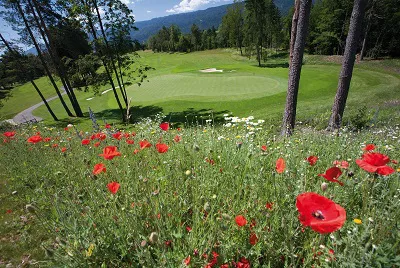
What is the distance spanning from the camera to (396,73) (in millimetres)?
19656

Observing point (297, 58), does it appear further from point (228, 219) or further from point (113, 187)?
point (113, 187)

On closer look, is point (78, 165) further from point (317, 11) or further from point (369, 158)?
point (317, 11)

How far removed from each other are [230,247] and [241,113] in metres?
10.6

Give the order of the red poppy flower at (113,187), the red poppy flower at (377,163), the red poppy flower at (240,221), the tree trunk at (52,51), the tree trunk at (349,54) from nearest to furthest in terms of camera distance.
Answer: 1. the red poppy flower at (377,163)
2. the red poppy flower at (240,221)
3. the red poppy flower at (113,187)
4. the tree trunk at (349,54)
5. the tree trunk at (52,51)

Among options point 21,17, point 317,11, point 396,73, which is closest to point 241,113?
point 21,17

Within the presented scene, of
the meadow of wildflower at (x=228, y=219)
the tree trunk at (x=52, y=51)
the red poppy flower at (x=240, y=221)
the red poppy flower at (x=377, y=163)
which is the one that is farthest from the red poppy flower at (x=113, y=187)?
the tree trunk at (x=52, y=51)

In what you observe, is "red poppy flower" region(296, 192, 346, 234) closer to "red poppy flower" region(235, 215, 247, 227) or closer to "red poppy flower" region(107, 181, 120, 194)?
"red poppy flower" region(235, 215, 247, 227)

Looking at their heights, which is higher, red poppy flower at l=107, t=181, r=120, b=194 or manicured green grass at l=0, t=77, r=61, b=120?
red poppy flower at l=107, t=181, r=120, b=194

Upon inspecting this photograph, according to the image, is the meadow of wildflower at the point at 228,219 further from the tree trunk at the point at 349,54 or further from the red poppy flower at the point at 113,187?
the tree trunk at the point at 349,54

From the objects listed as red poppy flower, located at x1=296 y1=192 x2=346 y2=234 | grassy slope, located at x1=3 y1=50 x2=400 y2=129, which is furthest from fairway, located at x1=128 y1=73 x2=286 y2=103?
red poppy flower, located at x1=296 y1=192 x2=346 y2=234

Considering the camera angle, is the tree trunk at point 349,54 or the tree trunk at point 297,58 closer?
the tree trunk at point 297,58

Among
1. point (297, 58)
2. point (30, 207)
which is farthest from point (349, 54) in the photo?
point (30, 207)

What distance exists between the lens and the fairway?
48.9 feet

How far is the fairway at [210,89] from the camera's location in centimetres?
1491
